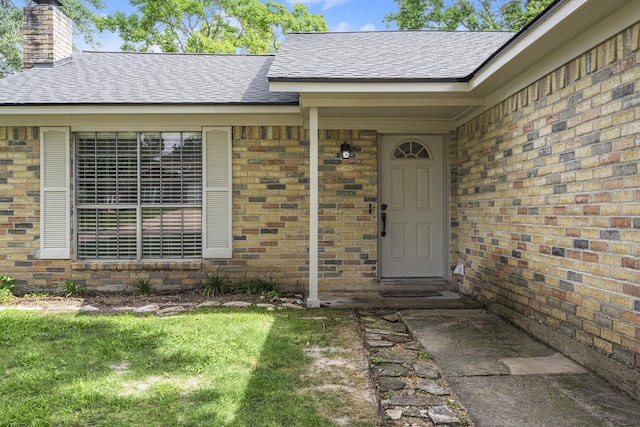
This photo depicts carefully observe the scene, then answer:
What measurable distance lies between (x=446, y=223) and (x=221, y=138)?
347 centimetres

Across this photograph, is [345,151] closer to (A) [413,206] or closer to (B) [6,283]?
(A) [413,206]

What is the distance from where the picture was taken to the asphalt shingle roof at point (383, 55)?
506 centimetres

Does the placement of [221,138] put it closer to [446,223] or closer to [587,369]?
[446,223]

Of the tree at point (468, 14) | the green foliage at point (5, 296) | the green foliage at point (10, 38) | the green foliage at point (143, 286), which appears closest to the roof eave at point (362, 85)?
the green foliage at point (143, 286)

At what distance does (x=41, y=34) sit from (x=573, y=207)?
820 cm

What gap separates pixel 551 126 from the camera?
4012 millimetres

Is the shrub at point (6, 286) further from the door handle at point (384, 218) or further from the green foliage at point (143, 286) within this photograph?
the door handle at point (384, 218)

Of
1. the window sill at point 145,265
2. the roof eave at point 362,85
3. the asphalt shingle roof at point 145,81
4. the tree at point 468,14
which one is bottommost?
the window sill at point 145,265

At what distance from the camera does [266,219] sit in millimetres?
6375

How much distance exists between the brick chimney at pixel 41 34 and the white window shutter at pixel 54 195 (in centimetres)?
213

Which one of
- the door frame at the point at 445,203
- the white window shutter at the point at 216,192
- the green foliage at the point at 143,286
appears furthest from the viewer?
the door frame at the point at 445,203

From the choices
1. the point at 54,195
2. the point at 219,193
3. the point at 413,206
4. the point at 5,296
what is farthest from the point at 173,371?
the point at 413,206

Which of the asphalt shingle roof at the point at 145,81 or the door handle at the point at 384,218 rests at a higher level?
the asphalt shingle roof at the point at 145,81

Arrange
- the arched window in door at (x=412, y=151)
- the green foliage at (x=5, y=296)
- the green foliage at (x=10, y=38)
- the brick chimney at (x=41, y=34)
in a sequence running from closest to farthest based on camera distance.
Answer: the green foliage at (x=5, y=296), the arched window in door at (x=412, y=151), the brick chimney at (x=41, y=34), the green foliage at (x=10, y=38)
